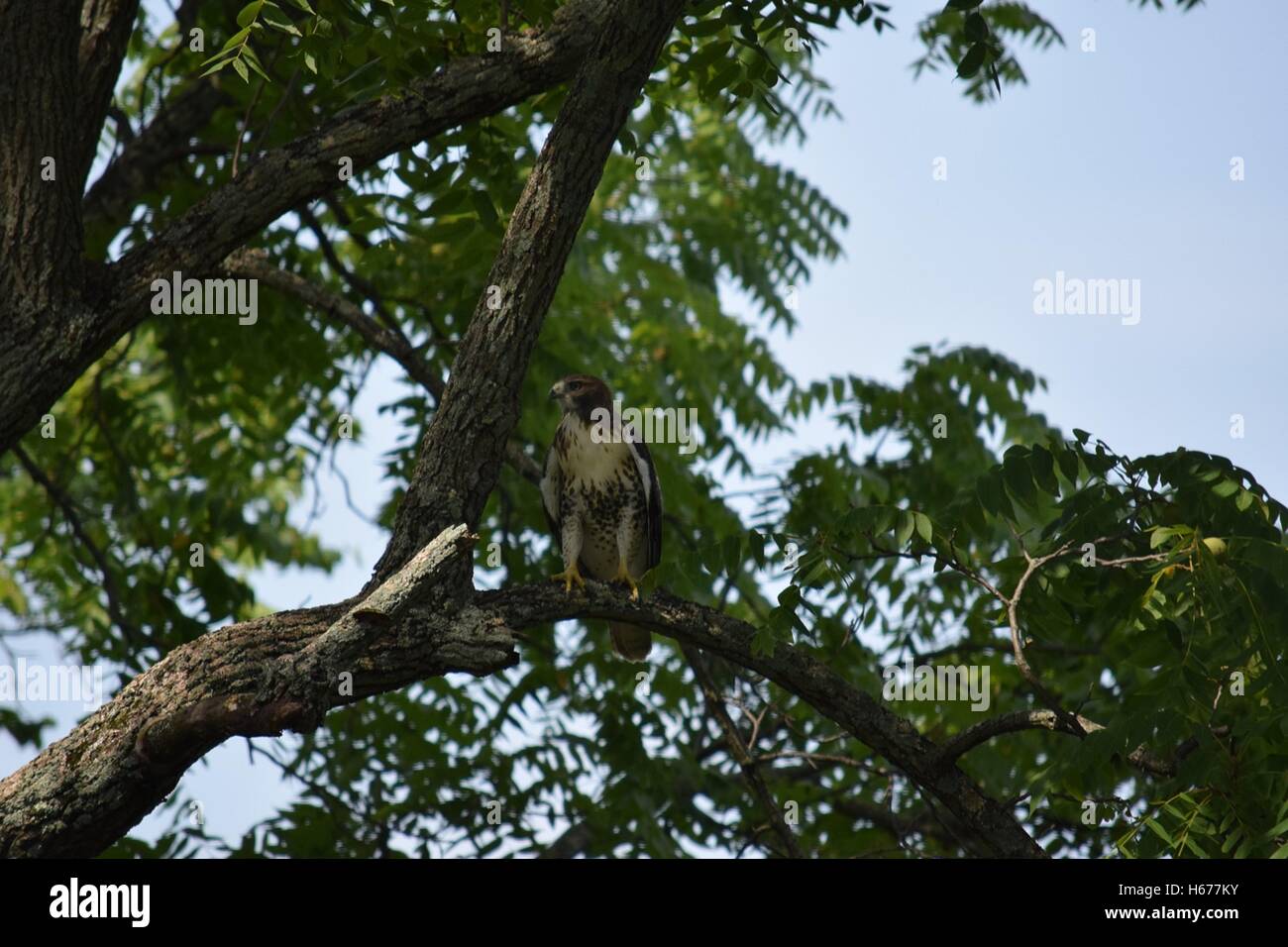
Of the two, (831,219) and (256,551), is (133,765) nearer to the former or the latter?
(256,551)

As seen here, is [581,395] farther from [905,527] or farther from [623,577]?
[905,527]

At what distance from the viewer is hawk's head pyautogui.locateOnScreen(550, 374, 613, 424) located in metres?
6.78

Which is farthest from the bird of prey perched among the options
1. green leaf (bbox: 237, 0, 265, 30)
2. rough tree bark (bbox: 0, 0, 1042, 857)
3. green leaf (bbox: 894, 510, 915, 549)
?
green leaf (bbox: 237, 0, 265, 30)

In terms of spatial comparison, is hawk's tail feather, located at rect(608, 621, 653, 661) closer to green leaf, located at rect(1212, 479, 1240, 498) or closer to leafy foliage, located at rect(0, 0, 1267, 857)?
leafy foliage, located at rect(0, 0, 1267, 857)

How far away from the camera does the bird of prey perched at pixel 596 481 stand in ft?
22.3

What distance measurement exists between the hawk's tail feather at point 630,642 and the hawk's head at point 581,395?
112cm

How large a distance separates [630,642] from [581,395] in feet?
4.40

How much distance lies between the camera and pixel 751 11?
5301 mm

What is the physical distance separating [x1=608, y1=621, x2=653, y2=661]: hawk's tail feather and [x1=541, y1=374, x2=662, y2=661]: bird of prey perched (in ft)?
0.08

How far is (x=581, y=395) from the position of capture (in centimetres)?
681

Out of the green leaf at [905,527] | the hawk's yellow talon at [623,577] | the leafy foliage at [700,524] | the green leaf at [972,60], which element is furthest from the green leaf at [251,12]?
the green leaf at [905,527]

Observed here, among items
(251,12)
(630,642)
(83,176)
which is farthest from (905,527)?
(83,176)

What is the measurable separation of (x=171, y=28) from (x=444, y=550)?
6.80 m

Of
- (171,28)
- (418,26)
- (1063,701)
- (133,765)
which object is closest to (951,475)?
(1063,701)
